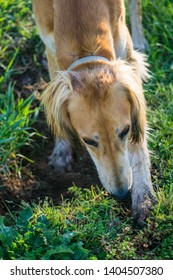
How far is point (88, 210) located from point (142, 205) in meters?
0.42

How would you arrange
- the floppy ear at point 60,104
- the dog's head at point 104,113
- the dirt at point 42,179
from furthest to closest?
the dirt at point 42,179 < the floppy ear at point 60,104 < the dog's head at point 104,113

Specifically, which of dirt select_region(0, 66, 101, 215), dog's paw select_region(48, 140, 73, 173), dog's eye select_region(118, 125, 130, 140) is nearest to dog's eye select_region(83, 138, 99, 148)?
dog's eye select_region(118, 125, 130, 140)

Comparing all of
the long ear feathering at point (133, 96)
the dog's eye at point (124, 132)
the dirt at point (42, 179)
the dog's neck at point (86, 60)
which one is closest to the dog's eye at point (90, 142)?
the dog's eye at point (124, 132)

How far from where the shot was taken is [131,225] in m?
5.42

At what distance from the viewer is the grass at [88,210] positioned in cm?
511

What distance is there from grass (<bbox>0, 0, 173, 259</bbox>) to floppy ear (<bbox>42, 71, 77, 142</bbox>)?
54 centimetres

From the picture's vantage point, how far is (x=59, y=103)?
532 centimetres

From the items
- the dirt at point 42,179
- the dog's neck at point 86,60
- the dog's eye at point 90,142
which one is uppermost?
the dog's neck at point 86,60

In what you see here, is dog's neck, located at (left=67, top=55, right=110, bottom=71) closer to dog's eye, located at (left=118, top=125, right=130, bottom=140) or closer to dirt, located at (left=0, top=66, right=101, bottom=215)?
dog's eye, located at (left=118, top=125, right=130, bottom=140)

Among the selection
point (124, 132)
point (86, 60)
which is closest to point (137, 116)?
point (124, 132)

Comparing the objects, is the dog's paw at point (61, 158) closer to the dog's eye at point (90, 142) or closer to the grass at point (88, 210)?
the grass at point (88, 210)
